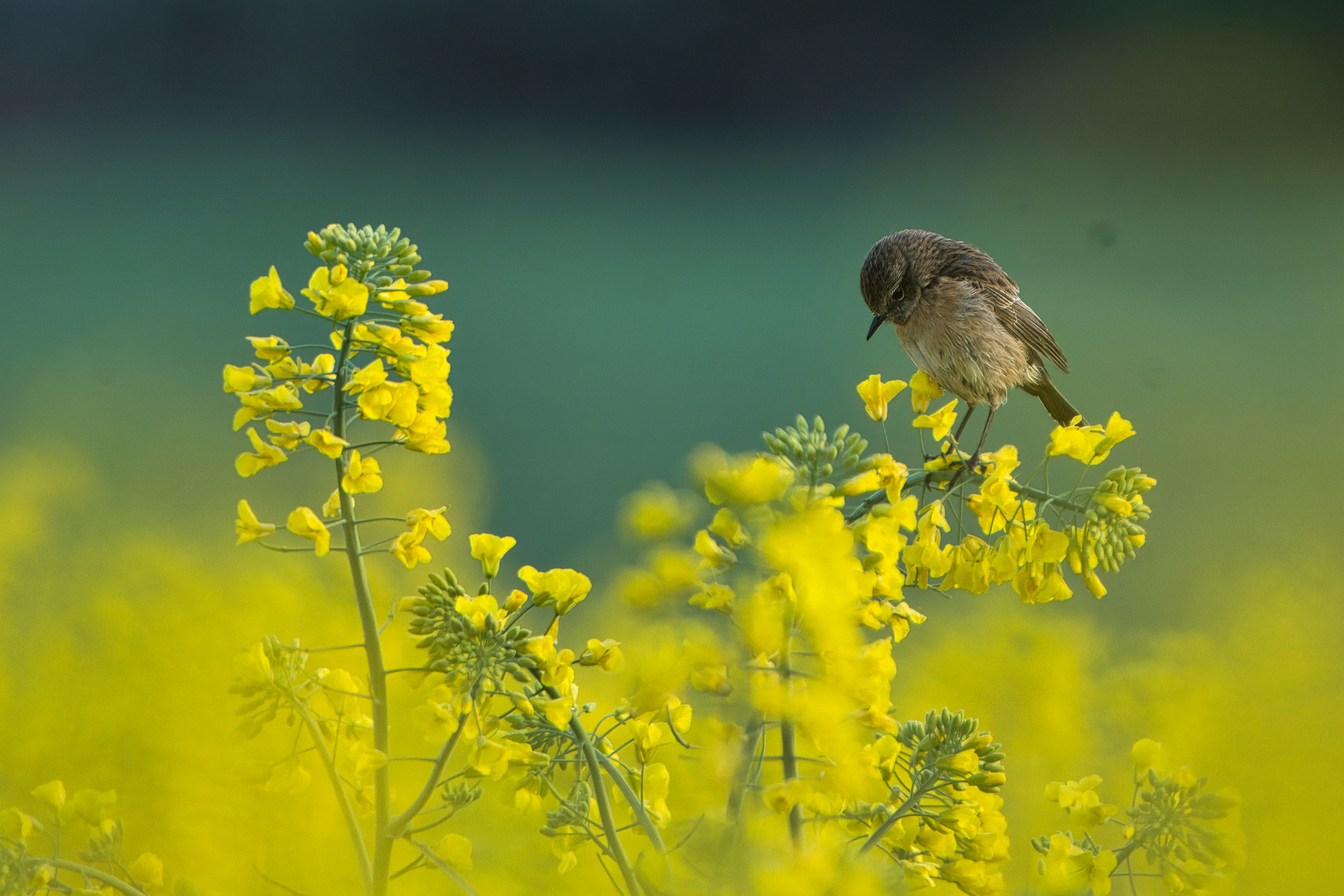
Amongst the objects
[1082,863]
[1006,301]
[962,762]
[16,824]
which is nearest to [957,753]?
[962,762]

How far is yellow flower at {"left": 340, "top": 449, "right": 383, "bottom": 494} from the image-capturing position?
0.49m

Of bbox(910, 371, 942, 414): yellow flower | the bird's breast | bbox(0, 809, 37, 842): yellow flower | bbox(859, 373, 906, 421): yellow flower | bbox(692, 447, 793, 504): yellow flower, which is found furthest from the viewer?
the bird's breast

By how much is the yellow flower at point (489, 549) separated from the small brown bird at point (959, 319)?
0.64 metres

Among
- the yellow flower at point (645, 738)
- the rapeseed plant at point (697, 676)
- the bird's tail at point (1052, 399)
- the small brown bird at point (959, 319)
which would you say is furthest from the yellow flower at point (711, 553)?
the bird's tail at point (1052, 399)

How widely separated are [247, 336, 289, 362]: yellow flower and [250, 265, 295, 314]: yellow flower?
0.05 metres

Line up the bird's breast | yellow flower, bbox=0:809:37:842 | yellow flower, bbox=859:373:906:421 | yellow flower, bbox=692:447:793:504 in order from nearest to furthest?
yellow flower, bbox=692:447:793:504, yellow flower, bbox=0:809:37:842, yellow flower, bbox=859:373:906:421, the bird's breast

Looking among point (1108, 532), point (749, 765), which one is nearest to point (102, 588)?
point (749, 765)

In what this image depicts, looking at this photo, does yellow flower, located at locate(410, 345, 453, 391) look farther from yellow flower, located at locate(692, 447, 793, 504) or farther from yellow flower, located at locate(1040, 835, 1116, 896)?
yellow flower, located at locate(1040, 835, 1116, 896)

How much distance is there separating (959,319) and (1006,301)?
0.30 ft

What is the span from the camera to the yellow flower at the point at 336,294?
0.50 metres

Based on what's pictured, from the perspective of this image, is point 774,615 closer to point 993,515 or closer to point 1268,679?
point 993,515

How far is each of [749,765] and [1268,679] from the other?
103 cm

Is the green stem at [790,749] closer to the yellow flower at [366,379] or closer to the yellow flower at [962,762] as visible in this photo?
the yellow flower at [962,762]

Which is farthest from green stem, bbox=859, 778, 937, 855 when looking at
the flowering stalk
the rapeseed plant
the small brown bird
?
the small brown bird
